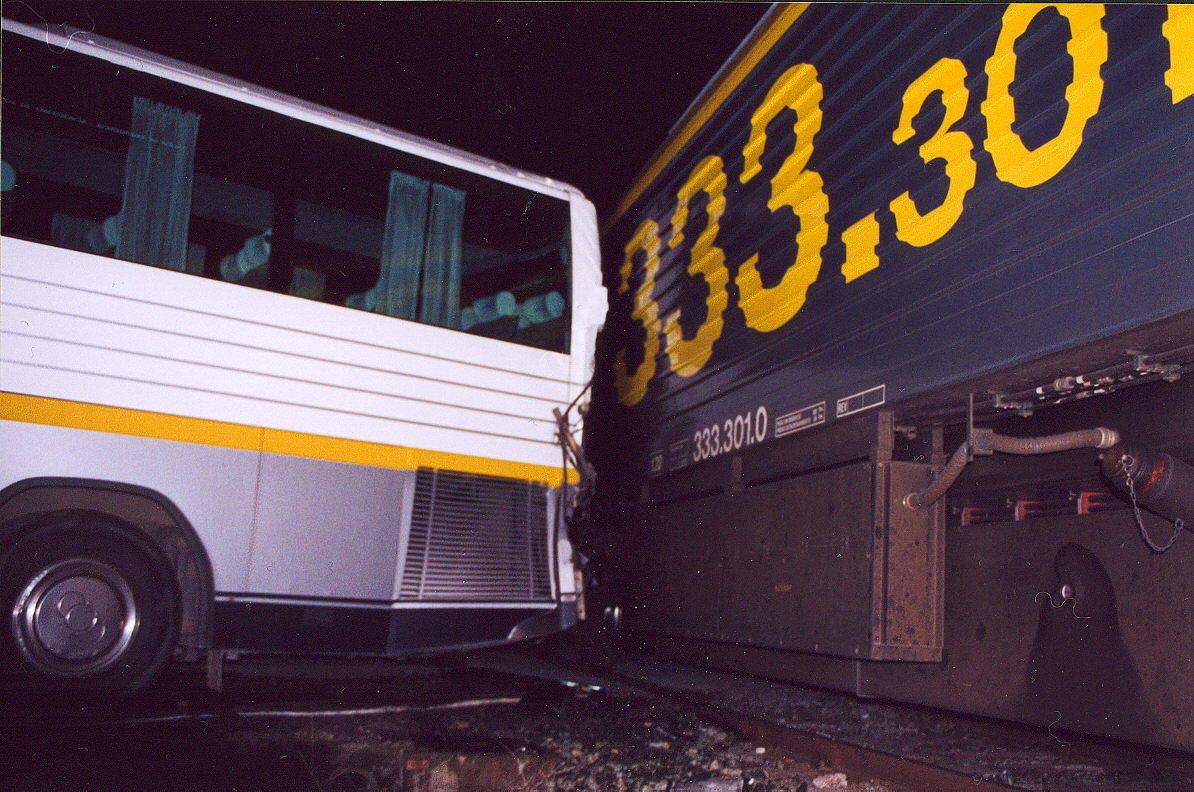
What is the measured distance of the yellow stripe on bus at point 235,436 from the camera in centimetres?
364

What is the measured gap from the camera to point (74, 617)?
368cm

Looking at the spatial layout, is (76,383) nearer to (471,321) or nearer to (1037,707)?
(471,321)

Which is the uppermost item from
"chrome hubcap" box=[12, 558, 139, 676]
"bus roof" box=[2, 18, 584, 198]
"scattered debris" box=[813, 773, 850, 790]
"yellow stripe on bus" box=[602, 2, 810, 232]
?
"yellow stripe on bus" box=[602, 2, 810, 232]

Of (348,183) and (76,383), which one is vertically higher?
(348,183)

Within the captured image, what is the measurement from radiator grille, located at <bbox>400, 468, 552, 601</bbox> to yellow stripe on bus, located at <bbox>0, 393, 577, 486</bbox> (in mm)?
74

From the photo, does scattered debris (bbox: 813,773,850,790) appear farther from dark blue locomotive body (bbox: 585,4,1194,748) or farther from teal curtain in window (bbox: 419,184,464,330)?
teal curtain in window (bbox: 419,184,464,330)

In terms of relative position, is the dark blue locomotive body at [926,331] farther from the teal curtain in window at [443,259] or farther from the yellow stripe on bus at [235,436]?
the teal curtain in window at [443,259]

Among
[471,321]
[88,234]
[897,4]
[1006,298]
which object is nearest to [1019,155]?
[1006,298]

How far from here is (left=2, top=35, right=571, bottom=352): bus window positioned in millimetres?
3834

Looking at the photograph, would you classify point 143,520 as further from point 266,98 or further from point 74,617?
point 266,98

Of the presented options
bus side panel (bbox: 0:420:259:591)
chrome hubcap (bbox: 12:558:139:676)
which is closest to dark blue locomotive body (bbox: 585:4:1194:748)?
bus side panel (bbox: 0:420:259:591)

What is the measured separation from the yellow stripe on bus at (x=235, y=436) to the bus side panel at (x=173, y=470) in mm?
36

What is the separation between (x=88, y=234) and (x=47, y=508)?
4.05ft

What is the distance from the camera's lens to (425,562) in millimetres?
4359
